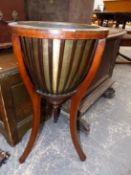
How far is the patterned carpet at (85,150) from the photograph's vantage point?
1.02 m

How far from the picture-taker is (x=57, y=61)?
0.66m

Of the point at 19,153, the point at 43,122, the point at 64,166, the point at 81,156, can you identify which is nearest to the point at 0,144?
the point at 19,153

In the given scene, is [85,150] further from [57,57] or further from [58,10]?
[58,10]

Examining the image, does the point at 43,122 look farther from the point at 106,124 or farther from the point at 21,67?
the point at 21,67

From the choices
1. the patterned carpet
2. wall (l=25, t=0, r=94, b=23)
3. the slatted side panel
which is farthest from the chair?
wall (l=25, t=0, r=94, b=23)

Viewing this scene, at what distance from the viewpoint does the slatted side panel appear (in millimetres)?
616

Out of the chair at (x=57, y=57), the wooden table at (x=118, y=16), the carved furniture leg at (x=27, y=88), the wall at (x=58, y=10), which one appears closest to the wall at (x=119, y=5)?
the wooden table at (x=118, y=16)

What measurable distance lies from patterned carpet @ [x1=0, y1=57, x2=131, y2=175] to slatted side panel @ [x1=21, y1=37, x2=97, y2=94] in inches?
22.3

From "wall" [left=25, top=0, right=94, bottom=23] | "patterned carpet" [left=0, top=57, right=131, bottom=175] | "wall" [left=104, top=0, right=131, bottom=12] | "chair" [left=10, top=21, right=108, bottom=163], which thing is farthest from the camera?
"wall" [left=104, top=0, right=131, bottom=12]

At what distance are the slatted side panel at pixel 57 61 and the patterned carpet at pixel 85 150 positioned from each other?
0.57 m

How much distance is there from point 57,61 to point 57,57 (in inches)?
0.8

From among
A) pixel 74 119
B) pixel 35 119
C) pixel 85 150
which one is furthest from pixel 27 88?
pixel 85 150

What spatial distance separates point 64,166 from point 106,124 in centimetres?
60

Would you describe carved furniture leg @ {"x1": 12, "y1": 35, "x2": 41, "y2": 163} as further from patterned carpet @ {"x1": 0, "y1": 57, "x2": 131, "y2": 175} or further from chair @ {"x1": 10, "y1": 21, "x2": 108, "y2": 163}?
patterned carpet @ {"x1": 0, "y1": 57, "x2": 131, "y2": 175}
